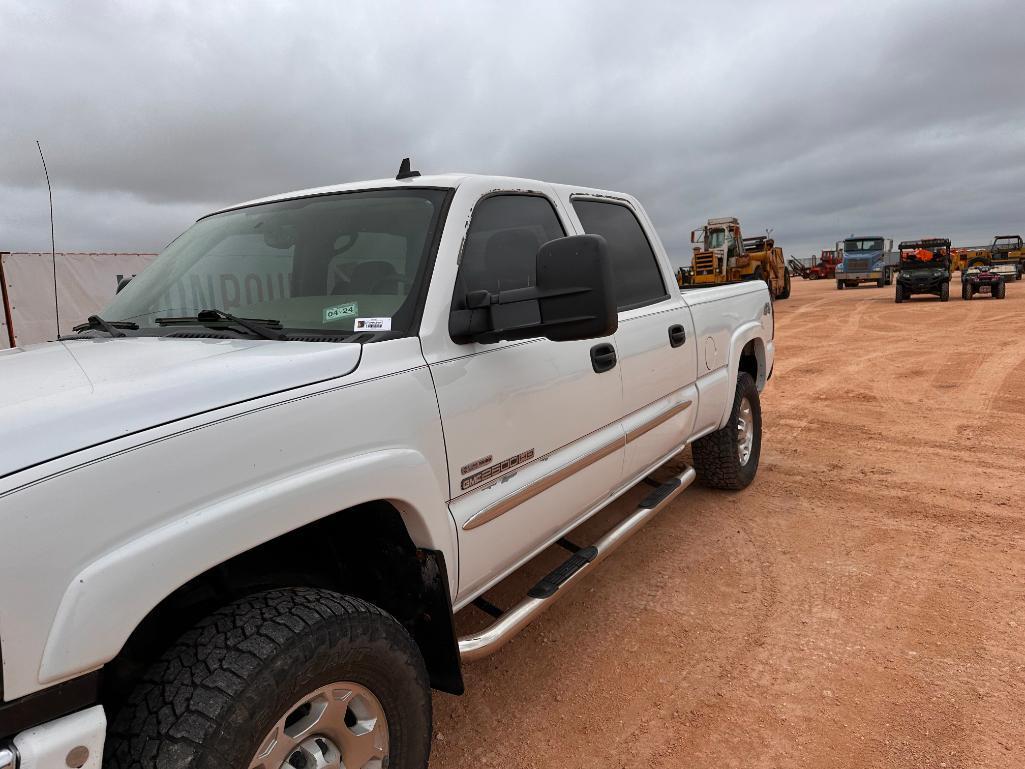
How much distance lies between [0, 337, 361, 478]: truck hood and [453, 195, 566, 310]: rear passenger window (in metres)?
0.62

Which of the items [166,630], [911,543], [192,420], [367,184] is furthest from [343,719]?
[911,543]

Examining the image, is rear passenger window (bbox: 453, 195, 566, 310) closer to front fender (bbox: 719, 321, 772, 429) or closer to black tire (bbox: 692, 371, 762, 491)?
front fender (bbox: 719, 321, 772, 429)

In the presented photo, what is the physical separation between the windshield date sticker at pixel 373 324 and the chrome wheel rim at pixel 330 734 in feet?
3.23

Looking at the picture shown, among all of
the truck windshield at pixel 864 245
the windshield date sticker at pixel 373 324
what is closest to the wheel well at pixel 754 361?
the windshield date sticker at pixel 373 324

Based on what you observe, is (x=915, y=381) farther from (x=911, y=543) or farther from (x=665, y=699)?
(x=665, y=699)

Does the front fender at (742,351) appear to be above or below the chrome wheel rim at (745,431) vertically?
above

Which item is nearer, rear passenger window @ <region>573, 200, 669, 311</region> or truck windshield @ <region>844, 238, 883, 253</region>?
rear passenger window @ <region>573, 200, 669, 311</region>

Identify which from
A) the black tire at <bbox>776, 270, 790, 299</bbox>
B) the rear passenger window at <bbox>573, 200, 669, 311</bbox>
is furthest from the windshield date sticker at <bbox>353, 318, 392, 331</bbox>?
the black tire at <bbox>776, 270, 790, 299</bbox>

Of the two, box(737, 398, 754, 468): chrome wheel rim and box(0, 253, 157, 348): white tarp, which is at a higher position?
box(0, 253, 157, 348): white tarp

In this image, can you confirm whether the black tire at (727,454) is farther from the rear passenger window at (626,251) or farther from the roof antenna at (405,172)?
the roof antenna at (405,172)

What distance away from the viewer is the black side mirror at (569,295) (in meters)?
1.96

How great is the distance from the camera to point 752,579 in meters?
3.62

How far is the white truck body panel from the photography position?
1.24 m

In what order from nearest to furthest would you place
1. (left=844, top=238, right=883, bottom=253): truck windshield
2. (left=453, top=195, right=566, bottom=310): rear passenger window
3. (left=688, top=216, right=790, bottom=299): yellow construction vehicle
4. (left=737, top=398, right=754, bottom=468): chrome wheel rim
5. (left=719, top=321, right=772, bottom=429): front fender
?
(left=453, top=195, right=566, bottom=310): rear passenger window
(left=719, top=321, right=772, bottom=429): front fender
(left=737, top=398, right=754, bottom=468): chrome wheel rim
(left=688, top=216, right=790, bottom=299): yellow construction vehicle
(left=844, top=238, right=883, bottom=253): truck windshield
